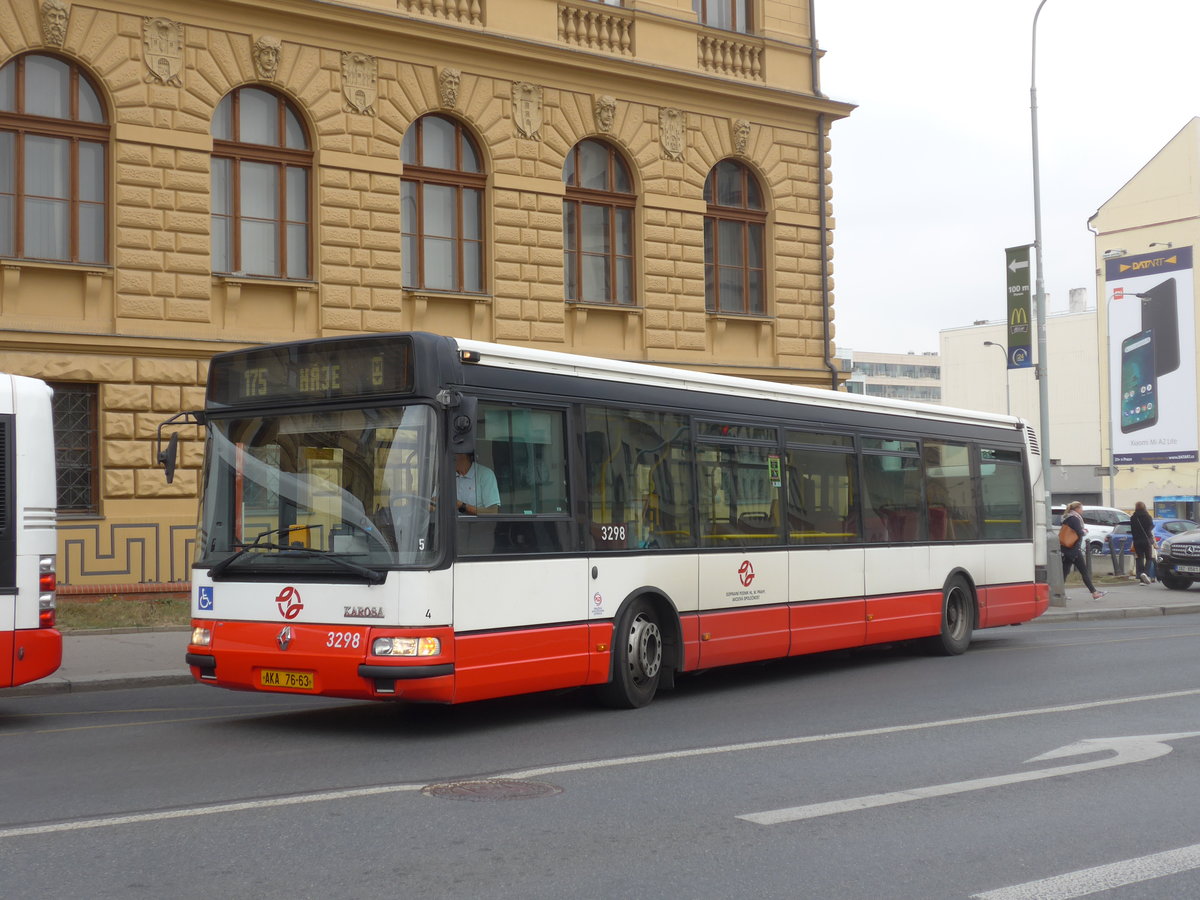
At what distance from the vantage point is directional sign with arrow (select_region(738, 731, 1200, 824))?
23.7ft

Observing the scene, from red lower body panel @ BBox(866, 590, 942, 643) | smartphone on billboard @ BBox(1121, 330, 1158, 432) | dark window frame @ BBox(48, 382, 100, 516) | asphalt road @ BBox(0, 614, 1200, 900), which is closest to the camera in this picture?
asphalt road @ BBox(0, 614, 1200, 900)

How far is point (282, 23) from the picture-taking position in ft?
74.1

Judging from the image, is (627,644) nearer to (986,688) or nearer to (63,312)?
(986,688)

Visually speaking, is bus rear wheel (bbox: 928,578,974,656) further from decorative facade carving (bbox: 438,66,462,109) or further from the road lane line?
decorative facade carving (bbox: 438,66,462,109)

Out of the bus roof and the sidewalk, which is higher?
the bus roof

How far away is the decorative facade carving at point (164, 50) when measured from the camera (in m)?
21.4

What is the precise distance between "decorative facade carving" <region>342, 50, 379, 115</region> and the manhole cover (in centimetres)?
1713

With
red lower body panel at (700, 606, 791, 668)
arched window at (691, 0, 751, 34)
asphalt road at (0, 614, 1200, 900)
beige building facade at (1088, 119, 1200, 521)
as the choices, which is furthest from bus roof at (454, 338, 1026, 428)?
beige building facade at (1088, 119, 1200, 521)

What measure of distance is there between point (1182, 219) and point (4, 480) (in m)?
75.7

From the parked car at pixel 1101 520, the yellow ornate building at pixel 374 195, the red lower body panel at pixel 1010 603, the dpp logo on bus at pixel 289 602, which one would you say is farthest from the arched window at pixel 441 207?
the parked car at pixel 1101 520

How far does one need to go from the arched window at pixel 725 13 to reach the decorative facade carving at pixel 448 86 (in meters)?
5.66

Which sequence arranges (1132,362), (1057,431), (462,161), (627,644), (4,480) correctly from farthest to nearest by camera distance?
(1057,431), (1132,362), (462,161), (627,644), (4,480)

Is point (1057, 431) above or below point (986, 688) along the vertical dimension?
above

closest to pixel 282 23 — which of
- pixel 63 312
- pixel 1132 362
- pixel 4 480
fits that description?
pixel 63 312
